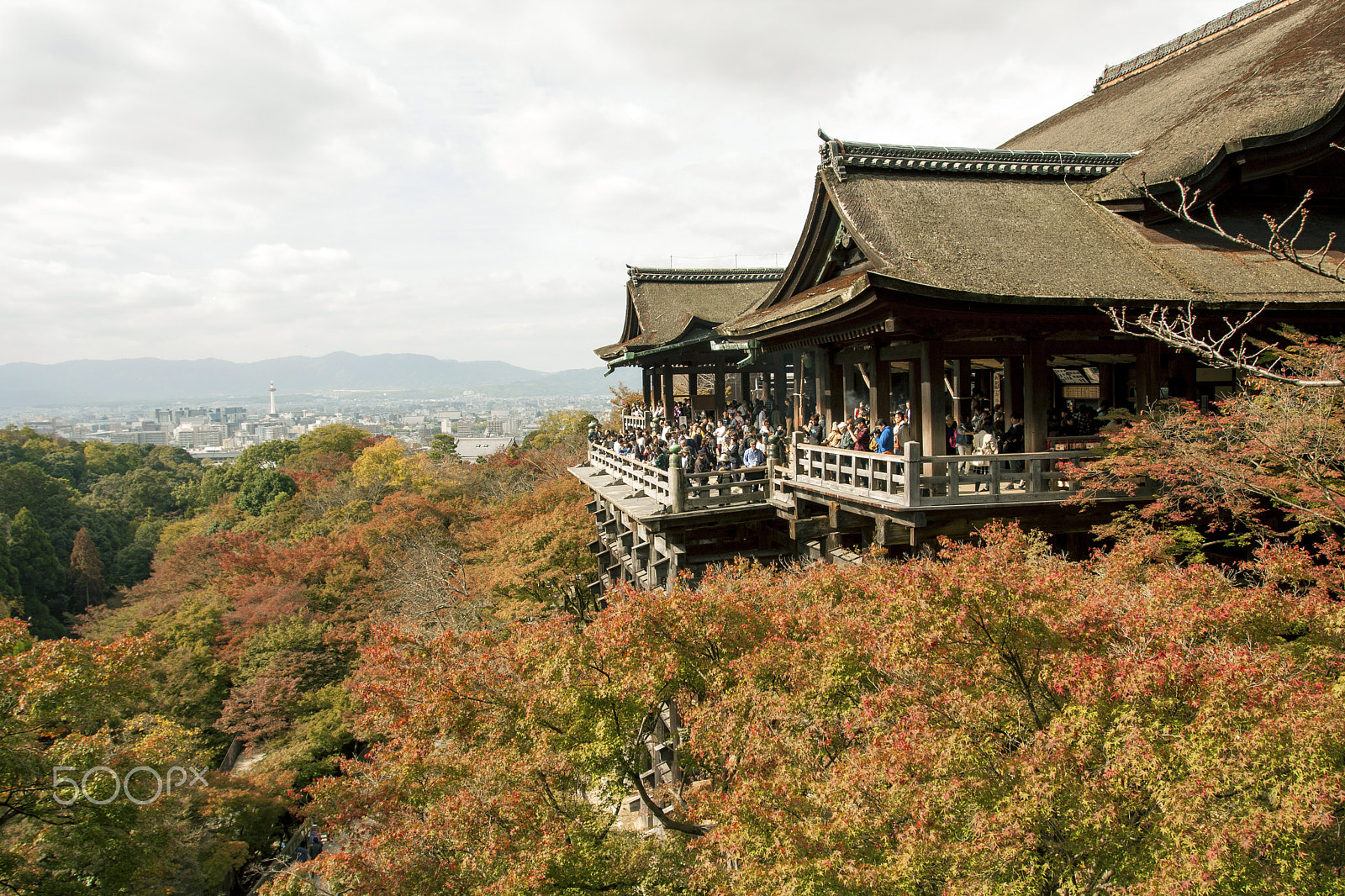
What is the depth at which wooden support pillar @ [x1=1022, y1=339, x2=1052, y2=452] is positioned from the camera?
10.5m

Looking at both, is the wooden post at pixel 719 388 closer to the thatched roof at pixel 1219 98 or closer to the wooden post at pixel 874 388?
the thatched roof at pixel 1219 98

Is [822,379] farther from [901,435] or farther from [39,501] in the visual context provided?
[39,501]

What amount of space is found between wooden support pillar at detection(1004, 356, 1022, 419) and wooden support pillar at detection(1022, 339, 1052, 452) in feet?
3.55

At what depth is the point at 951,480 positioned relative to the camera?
9367 millimetres

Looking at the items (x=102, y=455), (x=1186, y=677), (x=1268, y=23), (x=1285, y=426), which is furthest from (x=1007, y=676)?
(x=102, y=455)

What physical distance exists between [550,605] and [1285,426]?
1994 centimetres

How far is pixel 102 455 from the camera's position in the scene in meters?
84.3

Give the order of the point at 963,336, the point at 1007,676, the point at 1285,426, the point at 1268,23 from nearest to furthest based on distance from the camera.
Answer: the point at 1007,676 → the point at 1285,426 → the point at 963,336 → the point at 1268,23

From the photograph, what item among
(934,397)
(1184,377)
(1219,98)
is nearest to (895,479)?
(934,397)

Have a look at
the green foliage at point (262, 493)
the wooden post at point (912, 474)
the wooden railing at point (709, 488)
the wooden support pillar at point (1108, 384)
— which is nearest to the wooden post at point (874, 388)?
the wooden post at point (912, 474)

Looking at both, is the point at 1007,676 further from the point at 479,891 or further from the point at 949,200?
the point at 949,200

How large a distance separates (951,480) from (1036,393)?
90.7 inches

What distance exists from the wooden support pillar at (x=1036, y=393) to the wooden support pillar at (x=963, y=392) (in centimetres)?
400

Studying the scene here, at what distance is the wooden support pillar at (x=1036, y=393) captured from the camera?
10453 millimetres
